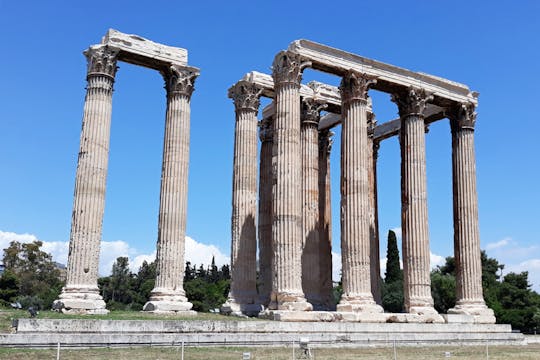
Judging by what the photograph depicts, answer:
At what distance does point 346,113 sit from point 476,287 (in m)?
15.3

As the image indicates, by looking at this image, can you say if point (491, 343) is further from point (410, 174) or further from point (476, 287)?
point (410, 174)

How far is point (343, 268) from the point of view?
123 ft

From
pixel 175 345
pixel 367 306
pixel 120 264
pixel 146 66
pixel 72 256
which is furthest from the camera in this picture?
pixel 120 264

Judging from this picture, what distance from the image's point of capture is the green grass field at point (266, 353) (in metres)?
21.8

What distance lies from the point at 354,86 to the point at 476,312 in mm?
17278

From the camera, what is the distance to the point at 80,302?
32281mm

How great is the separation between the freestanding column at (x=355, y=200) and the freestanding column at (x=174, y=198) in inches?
381

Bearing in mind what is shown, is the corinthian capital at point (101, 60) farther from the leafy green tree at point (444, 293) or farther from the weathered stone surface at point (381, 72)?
the leafy green tree at point (444, 293)

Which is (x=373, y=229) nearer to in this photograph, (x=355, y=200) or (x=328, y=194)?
(x=328, y=194)

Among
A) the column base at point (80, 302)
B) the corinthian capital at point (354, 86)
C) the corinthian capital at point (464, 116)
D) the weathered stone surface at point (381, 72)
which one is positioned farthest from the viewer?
the corinthian capital at point (464, 116)

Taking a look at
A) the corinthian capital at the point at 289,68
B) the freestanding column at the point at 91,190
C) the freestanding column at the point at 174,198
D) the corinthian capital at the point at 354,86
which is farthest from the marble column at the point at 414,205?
the freestanding column at the point at 91,190

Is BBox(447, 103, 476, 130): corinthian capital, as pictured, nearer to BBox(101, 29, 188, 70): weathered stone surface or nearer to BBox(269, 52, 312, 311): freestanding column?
BBox(269, 52, 312, 311): freestanding column

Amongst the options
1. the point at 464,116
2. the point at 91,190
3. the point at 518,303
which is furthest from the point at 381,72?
the point at 518,303

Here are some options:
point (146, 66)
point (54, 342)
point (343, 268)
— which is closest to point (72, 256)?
point (54, 342)
